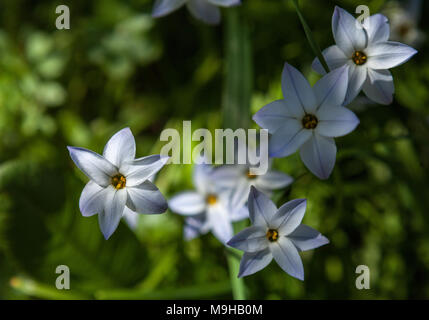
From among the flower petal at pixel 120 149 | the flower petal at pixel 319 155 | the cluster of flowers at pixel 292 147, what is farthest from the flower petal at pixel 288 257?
the flower petal at pixel 120 149

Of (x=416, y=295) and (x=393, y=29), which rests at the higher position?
(x=393, y=29)

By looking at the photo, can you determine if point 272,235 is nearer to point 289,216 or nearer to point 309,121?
point 289,216

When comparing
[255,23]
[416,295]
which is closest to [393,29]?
[255,23]

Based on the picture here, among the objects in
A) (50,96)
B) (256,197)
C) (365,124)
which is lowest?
(256,197)

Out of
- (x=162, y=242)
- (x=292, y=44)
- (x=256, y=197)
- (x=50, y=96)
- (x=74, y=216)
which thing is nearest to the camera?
(x=256, y=197)

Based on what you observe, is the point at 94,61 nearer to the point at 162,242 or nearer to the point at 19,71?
the point at 19,71

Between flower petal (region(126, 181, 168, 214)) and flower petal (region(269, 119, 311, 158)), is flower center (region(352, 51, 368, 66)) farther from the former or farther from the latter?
flower petal (region(126, 181, 168, 214))

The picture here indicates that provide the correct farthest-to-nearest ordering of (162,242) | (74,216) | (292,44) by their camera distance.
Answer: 1. (292,44)
2. (162,242)
3. (74,216)

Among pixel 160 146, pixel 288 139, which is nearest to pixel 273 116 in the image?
pixel 288 139
